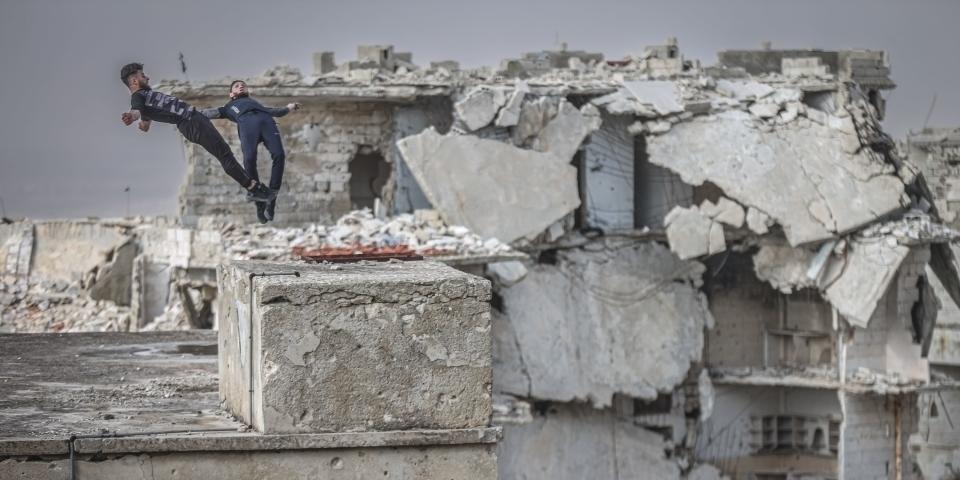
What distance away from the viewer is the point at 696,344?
26.5 metres

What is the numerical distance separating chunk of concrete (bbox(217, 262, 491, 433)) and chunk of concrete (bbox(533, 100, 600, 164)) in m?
16.3

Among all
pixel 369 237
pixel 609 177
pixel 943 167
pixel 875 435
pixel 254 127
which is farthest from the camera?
pixel 943 167

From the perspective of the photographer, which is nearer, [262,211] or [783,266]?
[262,211]

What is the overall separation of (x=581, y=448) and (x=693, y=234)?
326cm

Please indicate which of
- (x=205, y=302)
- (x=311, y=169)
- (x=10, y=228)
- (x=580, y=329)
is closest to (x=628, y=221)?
(x=580, y=329)

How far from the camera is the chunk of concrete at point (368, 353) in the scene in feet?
27.3

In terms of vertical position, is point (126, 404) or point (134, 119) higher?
point (134, 119)

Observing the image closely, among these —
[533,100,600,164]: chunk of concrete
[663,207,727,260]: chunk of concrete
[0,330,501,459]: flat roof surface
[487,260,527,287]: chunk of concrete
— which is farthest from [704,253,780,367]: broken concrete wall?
[0,330,501,459]: flat roof surface

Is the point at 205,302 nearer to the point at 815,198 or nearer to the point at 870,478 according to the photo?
the point at 815,198

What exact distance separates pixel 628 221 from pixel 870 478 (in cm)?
497

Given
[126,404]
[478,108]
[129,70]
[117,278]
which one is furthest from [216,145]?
[117,278]

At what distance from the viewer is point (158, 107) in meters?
10.7

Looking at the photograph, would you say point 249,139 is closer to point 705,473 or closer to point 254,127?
point 254,127

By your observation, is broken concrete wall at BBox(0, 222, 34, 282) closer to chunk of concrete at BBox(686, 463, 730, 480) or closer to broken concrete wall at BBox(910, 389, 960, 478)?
chunk of concrete at BBox(686, 463, 730, 480)
